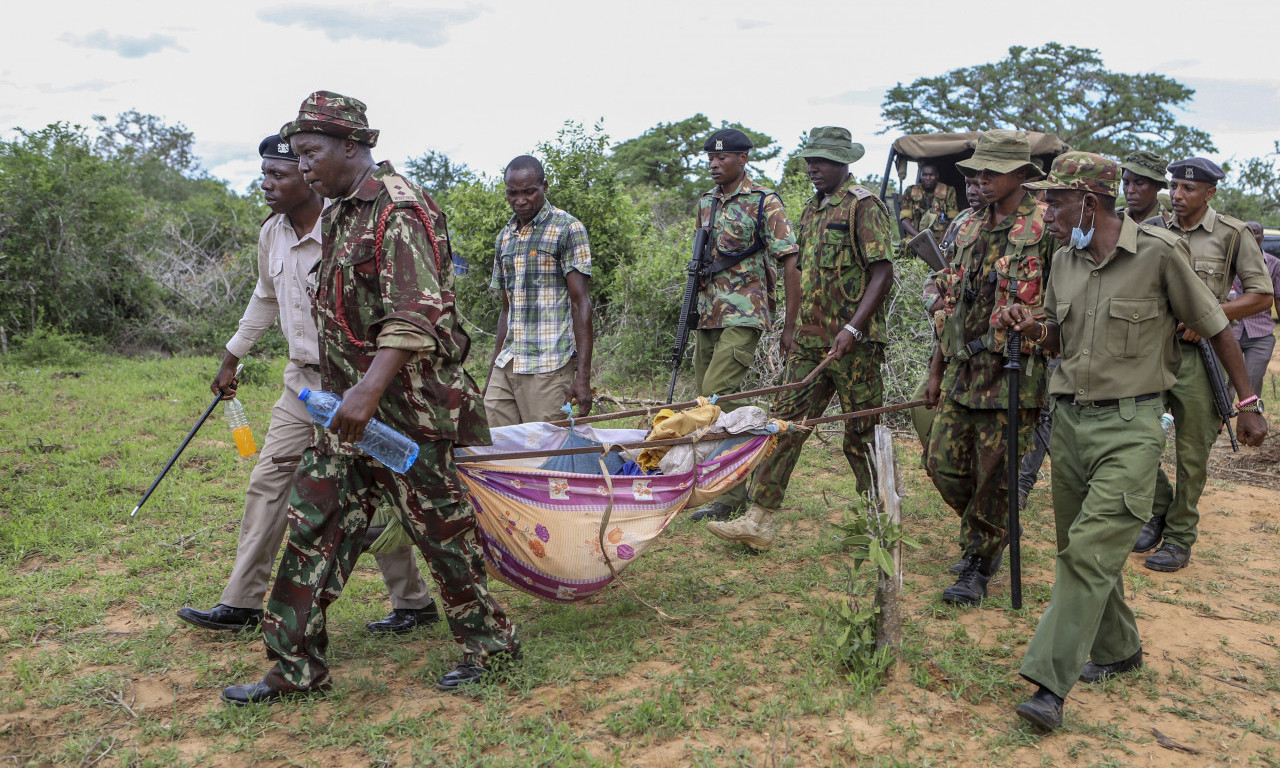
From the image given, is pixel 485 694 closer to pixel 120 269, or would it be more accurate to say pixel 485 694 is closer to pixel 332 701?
pixel 332 701

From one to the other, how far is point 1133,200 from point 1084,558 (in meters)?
3.10

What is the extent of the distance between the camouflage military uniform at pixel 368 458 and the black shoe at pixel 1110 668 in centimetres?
228

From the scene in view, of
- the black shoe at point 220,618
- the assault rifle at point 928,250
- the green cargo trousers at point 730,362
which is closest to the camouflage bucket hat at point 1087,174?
the assault rifle at point 928,250

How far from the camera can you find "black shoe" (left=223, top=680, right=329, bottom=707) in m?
3.17

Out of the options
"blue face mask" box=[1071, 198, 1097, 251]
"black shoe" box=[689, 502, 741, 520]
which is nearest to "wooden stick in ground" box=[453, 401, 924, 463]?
"blue face mask" box=[1071, 198, 1097, 251]

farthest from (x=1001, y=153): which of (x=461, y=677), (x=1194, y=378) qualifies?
(x=461, y=677)

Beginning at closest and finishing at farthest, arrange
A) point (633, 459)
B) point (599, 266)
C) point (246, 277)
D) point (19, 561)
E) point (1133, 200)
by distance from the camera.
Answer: point (633, 459) < point (19, 561) < point (1133, 200) < point (599, 266) < point (246, 277)

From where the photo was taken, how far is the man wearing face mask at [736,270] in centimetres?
530

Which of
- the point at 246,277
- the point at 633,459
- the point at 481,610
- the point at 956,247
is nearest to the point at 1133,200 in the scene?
the point at 956,247

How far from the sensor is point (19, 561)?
477 centimetres

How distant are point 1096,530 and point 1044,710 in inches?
24.2

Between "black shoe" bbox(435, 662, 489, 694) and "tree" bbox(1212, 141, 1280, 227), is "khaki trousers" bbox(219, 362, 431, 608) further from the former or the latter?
"tree" bbox(1212, 141, 1280, 227)

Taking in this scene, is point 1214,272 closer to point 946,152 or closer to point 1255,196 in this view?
point 946,152

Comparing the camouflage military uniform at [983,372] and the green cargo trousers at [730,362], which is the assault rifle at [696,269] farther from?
the camouflage military uniform at [983,372]
